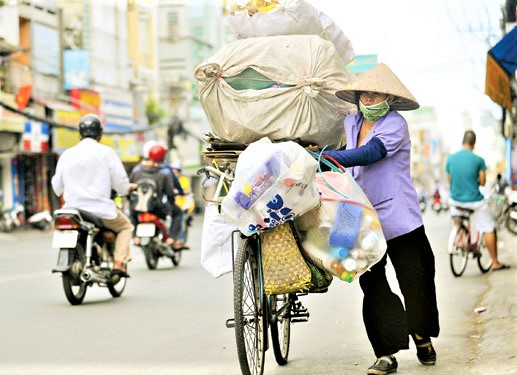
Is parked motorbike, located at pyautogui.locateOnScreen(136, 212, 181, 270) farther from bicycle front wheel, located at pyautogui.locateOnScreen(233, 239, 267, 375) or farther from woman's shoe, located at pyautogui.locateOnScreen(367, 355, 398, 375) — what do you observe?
bicycle front wheel, located at pyautogui.locateOnScreen(233, 239, 267, 375)

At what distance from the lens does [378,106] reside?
20.9ft

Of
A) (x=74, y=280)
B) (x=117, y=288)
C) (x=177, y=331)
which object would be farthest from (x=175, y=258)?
(x=177, y=331)

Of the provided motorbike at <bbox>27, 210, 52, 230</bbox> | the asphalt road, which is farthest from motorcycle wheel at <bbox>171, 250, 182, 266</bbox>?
motorbike at <bbox>27, 210, 52, 230</bbox>

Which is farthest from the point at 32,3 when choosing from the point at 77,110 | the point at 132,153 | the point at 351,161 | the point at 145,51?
the point at 351,161

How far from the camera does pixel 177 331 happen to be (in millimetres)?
8633

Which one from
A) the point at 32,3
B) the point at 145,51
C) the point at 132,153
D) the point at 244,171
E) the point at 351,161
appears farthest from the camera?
the point at 145,51

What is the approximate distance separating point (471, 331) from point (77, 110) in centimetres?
4001

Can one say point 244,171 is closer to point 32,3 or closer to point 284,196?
point 284,196

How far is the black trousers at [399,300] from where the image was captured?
6312 millimetres

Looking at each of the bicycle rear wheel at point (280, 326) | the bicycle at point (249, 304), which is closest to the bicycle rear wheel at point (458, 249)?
the bicycle rear wheel at point (280, 326)

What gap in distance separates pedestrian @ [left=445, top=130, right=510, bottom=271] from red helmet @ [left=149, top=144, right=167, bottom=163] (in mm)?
4350

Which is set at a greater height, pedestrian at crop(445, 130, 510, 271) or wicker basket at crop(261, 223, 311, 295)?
wicker basket at crop(261, 223, 311, 295)

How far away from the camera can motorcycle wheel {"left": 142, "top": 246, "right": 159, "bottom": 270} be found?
51.2 feet

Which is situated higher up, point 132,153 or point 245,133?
point 245,133
